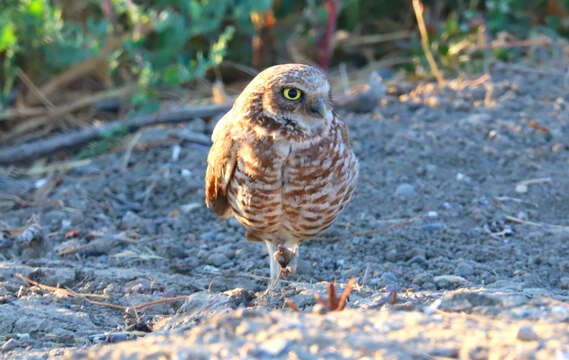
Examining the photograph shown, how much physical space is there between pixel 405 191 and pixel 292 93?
167 cm

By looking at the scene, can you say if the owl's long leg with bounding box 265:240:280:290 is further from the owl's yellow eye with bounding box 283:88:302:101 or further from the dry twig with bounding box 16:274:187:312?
the owl's yellow eye with bounding box 283:88:302:101

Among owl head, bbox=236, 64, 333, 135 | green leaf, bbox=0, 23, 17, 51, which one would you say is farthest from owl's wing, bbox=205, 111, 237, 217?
green leaf, bbox=0, 23, 17, 51

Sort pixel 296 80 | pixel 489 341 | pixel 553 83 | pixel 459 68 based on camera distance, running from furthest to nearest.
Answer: pixel 459 68 < pixel 553 83 < pixel 296 80 < pixel 489 341

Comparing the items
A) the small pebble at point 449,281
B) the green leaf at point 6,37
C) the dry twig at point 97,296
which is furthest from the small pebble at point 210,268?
the green leaf at point 6,37

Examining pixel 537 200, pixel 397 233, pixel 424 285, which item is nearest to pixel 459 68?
pixel 537 200

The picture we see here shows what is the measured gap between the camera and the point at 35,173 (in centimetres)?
561

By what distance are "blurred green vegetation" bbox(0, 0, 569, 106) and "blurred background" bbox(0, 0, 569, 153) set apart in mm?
12

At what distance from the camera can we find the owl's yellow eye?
10.3 ft

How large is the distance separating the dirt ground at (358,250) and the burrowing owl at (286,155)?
14.2 inches

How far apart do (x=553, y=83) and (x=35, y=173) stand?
4328mm

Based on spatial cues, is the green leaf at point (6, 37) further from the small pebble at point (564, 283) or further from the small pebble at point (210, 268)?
the small pebble at point (564, 283)

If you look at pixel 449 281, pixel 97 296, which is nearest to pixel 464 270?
pixel 449 281

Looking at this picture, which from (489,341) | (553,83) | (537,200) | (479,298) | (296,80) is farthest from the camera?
(553,83)

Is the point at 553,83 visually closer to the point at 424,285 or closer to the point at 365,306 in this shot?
the point at 424,285
